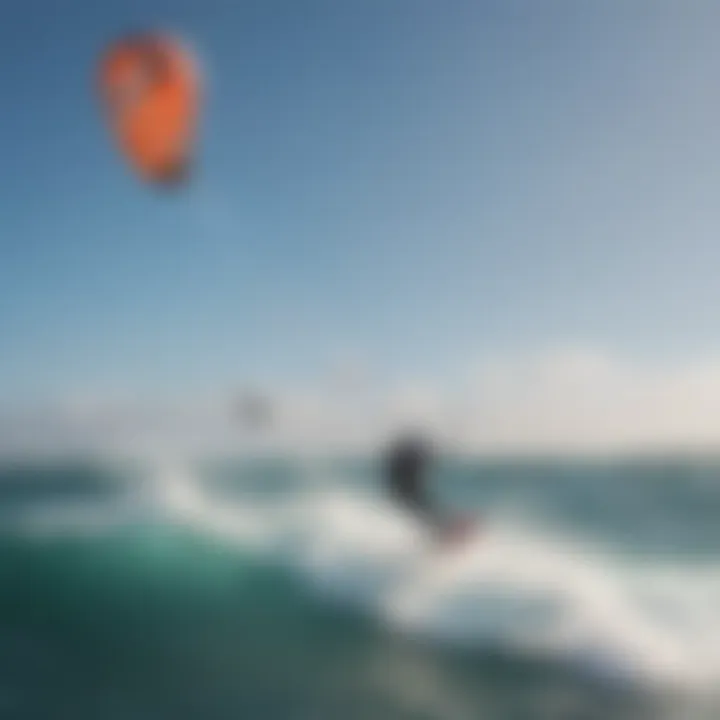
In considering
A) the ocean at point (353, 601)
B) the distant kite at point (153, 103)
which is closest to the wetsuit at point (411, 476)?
the ocean at point (353, 601)

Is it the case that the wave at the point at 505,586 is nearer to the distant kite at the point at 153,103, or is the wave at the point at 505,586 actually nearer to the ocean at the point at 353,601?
the ocean at the point at 353,601

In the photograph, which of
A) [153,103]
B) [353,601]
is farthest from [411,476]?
[153,103]

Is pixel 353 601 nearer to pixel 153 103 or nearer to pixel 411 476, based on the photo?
pixel 411 476

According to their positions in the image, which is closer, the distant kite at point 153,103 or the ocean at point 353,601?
the distant kite at point 153,103

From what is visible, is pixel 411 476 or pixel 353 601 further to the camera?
pixel 353 601

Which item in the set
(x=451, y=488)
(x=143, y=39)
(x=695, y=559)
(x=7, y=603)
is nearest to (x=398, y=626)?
(x=451, y=488)

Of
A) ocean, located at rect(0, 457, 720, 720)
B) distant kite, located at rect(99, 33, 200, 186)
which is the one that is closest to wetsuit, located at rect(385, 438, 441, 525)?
ocean, located at rect(0, 457, 720, 720)

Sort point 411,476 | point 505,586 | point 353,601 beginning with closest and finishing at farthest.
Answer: point 411,476
point 505,586
point 353,601
